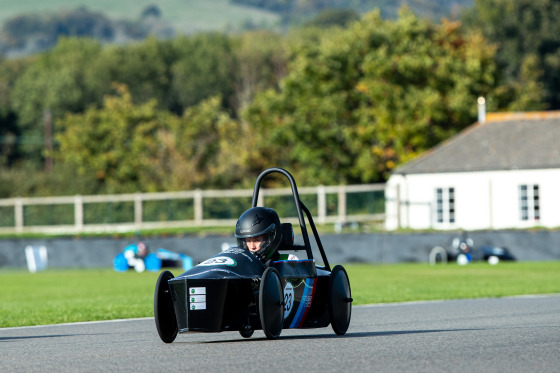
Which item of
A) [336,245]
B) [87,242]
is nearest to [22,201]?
[87,242]

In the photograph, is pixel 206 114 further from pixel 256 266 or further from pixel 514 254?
pixel 256 266

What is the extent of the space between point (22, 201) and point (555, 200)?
2428cm

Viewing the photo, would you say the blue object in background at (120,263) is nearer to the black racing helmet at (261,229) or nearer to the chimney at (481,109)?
the chimney at (481,109)

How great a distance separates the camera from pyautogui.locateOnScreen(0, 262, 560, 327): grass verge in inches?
714

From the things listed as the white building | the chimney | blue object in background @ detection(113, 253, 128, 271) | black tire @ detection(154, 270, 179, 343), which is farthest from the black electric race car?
the chimney

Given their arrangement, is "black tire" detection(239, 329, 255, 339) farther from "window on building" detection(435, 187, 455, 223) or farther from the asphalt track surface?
"window on building" detection(435, 187, 455, 223)

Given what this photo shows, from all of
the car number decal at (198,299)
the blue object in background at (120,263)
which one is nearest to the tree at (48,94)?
the blue object in background at (120,263)

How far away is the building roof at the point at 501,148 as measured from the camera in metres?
50.3

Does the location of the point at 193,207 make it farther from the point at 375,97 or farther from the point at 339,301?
the point at 339,301

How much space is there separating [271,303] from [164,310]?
98 cm

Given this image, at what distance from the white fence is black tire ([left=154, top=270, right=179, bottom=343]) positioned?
127 ft

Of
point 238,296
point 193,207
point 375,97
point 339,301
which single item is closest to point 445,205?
point 375,97

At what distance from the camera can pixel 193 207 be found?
5353 centimetres

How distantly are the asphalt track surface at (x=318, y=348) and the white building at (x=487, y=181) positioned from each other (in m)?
35.3
